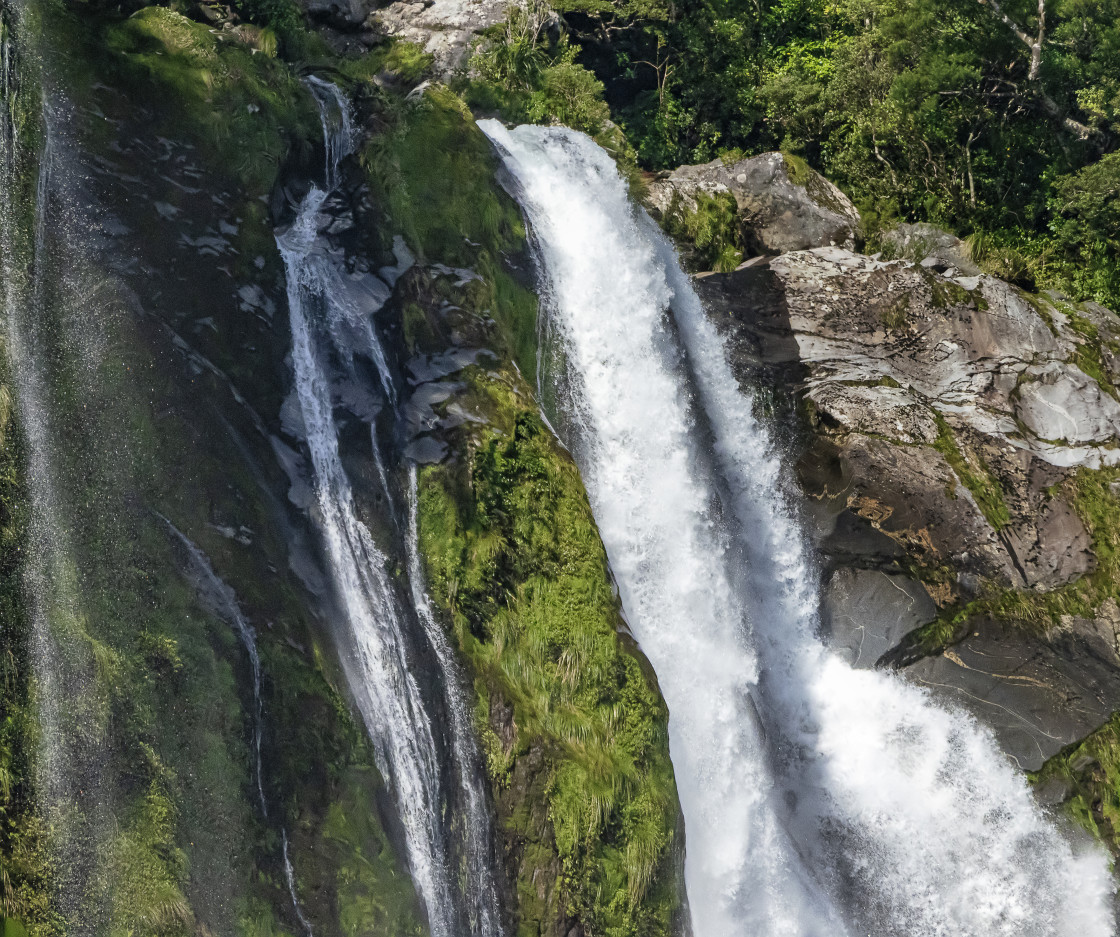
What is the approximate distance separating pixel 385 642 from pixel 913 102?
1334 centimetres

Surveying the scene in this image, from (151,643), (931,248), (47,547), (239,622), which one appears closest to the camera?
(47,547)

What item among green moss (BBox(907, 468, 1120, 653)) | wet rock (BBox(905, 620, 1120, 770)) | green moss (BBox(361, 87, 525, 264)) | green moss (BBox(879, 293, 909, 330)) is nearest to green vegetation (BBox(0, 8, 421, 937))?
green moss (BBox(361, 87, 525, 264))

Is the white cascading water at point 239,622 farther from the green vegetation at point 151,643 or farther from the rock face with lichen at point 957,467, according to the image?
the rock face with lichen at point 957,467

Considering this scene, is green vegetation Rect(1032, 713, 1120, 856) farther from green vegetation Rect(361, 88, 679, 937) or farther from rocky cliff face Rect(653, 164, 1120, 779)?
green vegetation Rect(361, 88, 679, 937)

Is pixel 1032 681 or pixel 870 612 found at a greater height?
pixel 870 612

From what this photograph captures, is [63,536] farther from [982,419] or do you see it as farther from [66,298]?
[982,419]

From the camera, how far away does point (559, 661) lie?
8820 mm

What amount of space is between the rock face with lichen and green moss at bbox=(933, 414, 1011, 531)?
0.02m

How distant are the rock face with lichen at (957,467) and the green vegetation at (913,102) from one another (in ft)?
6.25

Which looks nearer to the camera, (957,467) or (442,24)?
(957,467)

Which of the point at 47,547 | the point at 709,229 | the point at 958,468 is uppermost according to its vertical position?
the point at 709,229

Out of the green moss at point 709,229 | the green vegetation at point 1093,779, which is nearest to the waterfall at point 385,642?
the green moss at point 709,229

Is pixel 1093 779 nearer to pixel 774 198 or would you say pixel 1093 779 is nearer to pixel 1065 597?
pixel 1065 597

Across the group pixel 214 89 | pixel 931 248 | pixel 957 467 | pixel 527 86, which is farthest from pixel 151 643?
pixel 931 248
